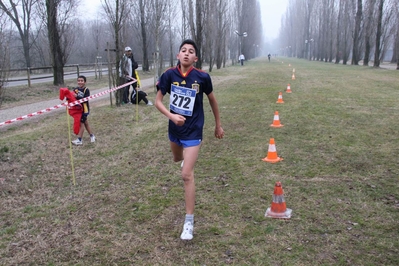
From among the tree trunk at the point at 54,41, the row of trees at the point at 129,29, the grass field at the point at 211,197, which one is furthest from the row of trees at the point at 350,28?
the grass field at the point at 211,197

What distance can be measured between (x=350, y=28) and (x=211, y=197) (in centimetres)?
4978

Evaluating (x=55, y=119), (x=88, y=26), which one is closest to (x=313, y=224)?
(x=55, y=119)

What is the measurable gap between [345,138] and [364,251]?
4.50m

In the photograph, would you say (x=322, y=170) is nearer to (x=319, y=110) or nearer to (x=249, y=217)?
(x=249, y=217)

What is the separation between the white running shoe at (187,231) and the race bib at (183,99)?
1190mm

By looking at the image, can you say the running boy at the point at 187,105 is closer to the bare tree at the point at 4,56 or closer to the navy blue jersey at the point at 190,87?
the navy blue jersey at the point at 190,87

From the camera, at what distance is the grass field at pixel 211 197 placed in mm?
3549

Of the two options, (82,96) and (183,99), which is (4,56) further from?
(183,99)

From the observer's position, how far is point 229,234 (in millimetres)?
3844

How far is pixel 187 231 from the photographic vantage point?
3779mm

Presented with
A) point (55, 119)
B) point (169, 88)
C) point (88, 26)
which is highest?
point (88, 26)

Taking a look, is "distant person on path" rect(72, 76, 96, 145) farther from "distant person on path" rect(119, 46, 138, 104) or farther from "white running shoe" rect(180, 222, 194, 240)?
"white running shoe" rect(180, 222, 194, 240)

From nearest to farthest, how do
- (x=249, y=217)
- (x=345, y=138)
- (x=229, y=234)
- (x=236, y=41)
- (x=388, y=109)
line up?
(x=229, y=234) → (x=249, y=217) → (x=345, y=138) → (x=388, y=109) → (x=236, y=41)

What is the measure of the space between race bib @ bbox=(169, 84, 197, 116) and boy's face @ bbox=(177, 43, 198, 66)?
0.28 metres
